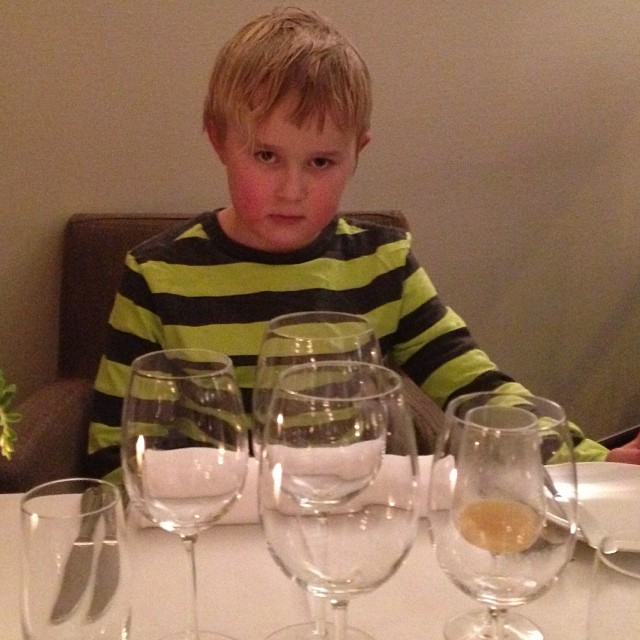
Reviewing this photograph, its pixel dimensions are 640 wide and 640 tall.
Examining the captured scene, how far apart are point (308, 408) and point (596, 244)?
169 centimetres

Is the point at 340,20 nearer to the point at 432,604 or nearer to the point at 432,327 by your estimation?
the point at 432,327

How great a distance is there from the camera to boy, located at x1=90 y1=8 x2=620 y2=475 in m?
1.17

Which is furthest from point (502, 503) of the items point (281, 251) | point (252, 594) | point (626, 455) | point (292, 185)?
point (281, 251)

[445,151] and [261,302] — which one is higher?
[445,151]

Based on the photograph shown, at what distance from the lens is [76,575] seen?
589 millimetres

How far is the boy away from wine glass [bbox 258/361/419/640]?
55cm

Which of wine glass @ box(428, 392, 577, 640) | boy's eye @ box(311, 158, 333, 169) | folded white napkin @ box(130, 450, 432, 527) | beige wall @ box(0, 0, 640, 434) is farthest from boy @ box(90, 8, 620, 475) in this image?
wine glass @ box(428, 392, 577, 640)

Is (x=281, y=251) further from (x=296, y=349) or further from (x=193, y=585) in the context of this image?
(x=193, y=585)

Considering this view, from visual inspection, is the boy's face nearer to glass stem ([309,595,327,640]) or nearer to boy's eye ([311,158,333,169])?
boy's eye ([311,158,333,169])

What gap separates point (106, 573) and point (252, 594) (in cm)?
17

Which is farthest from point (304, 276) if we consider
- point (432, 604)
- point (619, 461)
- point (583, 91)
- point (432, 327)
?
point (583, 91)

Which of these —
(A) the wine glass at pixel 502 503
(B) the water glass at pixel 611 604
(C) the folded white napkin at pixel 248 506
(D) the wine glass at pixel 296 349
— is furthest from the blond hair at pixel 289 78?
(B) the water glass at pixel 611 604

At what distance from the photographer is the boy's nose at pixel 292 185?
1.19 m

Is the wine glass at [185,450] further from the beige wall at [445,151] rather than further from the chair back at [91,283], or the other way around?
the beige wall at [445,151]
